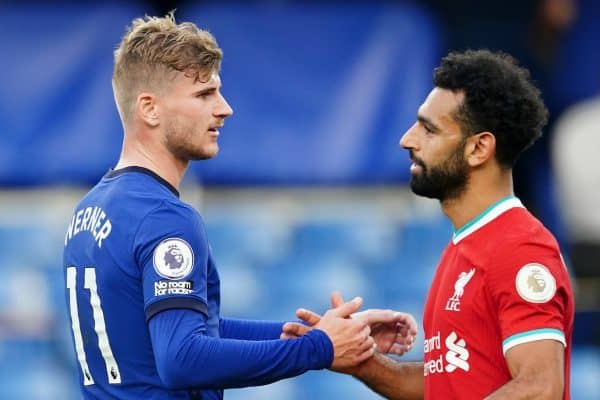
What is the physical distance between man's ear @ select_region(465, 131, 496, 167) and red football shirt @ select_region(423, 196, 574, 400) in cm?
16

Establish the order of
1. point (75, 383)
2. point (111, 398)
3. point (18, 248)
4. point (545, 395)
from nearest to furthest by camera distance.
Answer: point (545, 395) → point (111, 398) → point (75, 383) → point (18, 248)

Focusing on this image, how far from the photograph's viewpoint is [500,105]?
4523mm

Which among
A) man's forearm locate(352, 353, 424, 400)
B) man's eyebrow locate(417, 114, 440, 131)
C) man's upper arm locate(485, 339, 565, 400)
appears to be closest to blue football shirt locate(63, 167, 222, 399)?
man's forearm locate(352, 353, 424, 400)

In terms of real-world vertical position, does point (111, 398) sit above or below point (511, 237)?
below

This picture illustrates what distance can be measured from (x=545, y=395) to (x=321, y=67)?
654 cm

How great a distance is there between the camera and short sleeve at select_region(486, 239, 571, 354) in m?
4.16

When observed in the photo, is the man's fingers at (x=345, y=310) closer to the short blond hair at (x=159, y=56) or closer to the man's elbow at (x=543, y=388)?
the man's elbow at (x=543, y=388)

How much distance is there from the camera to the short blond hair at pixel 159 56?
4.48 m

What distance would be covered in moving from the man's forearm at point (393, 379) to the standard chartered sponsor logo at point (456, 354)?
484 millimetres

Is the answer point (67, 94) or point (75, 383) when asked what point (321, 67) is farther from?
point (75, 383)

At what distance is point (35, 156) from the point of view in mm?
10211

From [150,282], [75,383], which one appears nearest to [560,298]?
[150,282]

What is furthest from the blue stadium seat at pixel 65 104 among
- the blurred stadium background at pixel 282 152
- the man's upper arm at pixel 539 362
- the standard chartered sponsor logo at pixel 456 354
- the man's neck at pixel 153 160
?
the man's upper arm at pixel 539 362

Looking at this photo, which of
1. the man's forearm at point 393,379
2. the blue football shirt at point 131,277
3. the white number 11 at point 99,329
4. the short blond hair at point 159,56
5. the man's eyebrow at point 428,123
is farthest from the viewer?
the man's forearm at point 393,379
